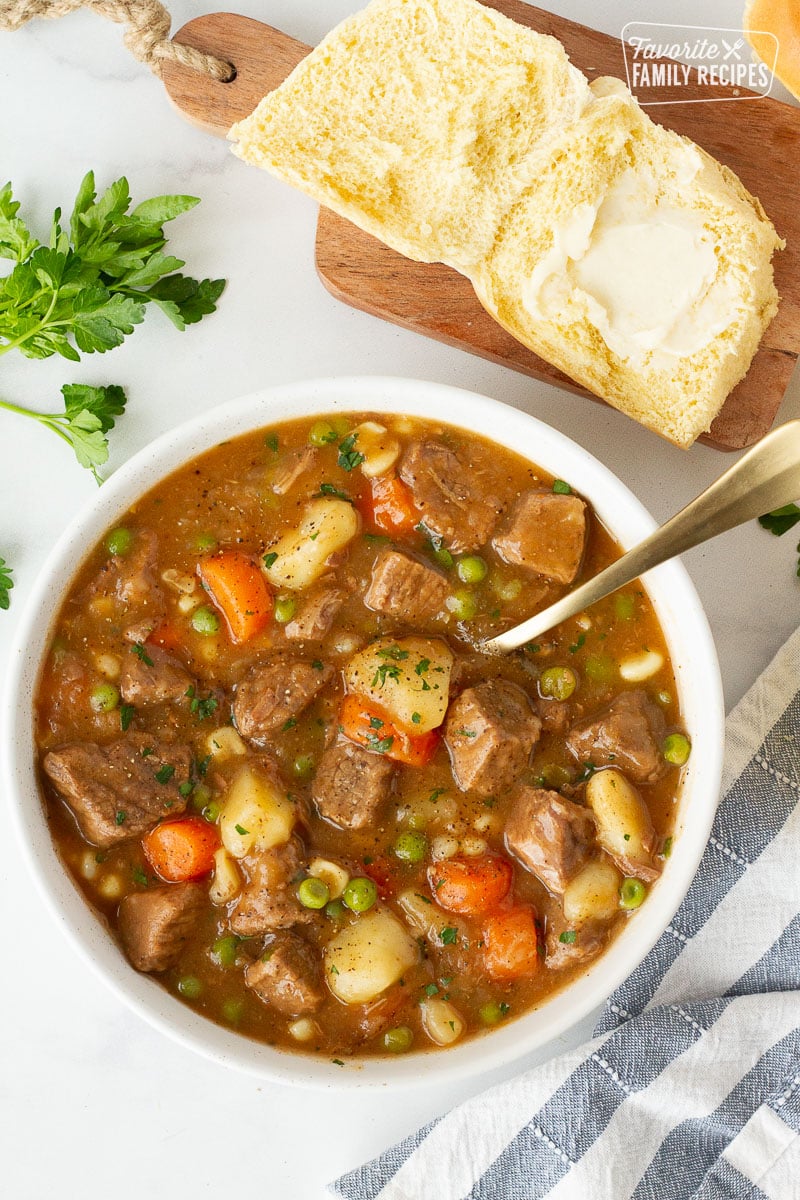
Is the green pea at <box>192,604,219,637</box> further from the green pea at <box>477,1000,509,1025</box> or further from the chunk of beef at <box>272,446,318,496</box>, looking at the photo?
the green pea at <box>477,1000,509,1025</box>

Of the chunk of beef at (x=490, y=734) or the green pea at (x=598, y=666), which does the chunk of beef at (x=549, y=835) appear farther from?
the green pea at (x=598, y=666)

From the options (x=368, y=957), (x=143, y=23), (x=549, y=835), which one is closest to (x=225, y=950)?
(x=368, y=957)

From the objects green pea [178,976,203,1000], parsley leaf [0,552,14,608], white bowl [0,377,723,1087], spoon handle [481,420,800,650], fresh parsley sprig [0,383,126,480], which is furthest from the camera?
parsley leaf [0,552,14,608]

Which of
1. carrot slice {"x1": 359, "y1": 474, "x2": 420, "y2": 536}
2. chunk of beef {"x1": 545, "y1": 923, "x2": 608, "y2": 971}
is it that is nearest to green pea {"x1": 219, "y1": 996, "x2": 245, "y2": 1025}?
chunk of beef {"x1": 545, "y1": 923, "x2": 608, "y2": 971}

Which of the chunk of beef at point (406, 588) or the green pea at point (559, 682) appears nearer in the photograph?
the chunk of beef at point (406, 588)

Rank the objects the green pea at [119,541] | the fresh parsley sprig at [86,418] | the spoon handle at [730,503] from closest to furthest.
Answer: the spoon handle at [730,503] → the green pea at [119,541] → the fresh parsley sprig at [86,418]

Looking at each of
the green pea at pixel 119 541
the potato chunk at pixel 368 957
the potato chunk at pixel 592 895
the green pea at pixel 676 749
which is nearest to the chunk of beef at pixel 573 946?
the potato chunk at pixel 592 895
